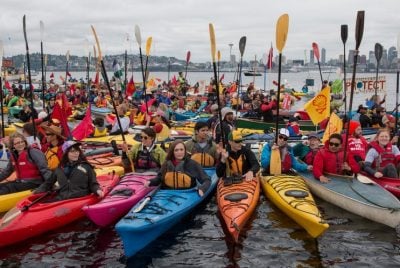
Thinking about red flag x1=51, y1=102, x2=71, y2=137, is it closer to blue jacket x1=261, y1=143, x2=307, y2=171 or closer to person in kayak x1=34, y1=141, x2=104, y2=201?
person in kayak x1=34, y1=141, x2=104, y2=201

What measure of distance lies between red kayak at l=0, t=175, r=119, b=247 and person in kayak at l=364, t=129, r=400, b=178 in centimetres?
486

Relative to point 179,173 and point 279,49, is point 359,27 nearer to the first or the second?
point 279,49

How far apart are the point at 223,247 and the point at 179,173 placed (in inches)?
55.2

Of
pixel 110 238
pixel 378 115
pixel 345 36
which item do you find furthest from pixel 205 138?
pixel 378 115

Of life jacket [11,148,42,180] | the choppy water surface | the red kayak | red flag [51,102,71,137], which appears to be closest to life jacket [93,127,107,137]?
red flag [51,102,71,137]

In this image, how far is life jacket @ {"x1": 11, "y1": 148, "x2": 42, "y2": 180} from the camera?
748 cm

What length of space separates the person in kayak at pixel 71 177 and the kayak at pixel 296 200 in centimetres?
286

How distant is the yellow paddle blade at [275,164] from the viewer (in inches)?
327

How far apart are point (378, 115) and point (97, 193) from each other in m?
10.6

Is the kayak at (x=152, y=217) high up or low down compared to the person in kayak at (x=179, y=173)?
down

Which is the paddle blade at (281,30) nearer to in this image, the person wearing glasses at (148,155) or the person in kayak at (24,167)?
the person wearing glasses at (148,155)

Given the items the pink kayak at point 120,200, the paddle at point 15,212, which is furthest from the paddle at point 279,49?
the paddle at point 15,212

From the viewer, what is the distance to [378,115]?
1458cm

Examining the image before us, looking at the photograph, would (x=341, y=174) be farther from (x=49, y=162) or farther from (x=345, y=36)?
(x=49, y=162)
